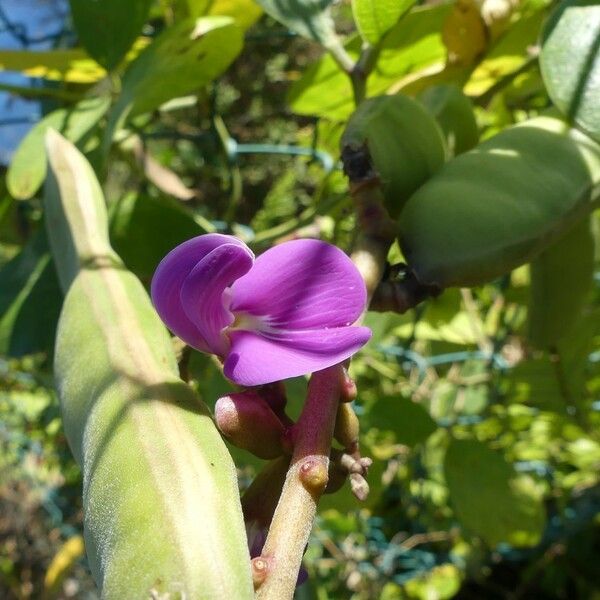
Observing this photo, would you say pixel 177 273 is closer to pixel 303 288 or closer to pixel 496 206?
pixel 303 288

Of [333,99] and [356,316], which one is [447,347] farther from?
[356,316]

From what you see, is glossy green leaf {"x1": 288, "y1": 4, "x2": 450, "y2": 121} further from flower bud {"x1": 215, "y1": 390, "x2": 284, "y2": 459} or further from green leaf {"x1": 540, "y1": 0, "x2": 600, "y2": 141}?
flower bud {"x1": 215, "y1": 390, "x2": 284, "y2": 459}

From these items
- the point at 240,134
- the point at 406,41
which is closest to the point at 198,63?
the point at 406,41

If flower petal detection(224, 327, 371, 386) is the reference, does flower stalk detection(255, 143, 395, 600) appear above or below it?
below

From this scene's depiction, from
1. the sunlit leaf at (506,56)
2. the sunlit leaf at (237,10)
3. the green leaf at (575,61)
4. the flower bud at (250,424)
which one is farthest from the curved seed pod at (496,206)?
the sunlit leaf at (237,10)

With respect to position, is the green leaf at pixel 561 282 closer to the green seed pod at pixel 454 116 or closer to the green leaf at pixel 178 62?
the green seed pod at pixel 454 116

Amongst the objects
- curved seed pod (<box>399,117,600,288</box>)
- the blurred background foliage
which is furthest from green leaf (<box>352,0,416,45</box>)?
curved seed pod (<box>399,117,600,288</box>)
